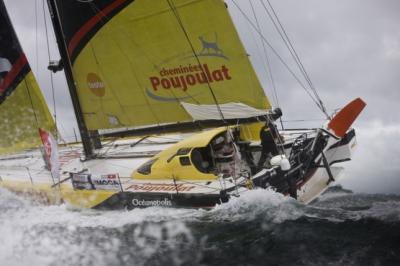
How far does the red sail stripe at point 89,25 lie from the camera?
35.9 feet

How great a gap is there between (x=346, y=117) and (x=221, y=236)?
3.43 metres

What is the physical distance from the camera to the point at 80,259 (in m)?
7.46

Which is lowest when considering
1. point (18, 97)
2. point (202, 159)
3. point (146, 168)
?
point (202, 159)

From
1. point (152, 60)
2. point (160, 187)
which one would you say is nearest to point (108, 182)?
point (160, 187)

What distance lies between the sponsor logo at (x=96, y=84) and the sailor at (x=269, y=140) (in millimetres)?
4416

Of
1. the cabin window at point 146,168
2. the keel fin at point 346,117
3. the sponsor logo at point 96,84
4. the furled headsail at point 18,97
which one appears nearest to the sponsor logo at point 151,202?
the cabin window at point 146,168

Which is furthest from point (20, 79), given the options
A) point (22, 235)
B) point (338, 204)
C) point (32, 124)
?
point (338, 204)

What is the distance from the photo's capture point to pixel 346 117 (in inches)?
358

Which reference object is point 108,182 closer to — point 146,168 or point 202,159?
point 146,168

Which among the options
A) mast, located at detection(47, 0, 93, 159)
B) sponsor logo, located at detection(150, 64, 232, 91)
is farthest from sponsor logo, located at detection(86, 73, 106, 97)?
sponsor logo, located at detection(150, 64, 232, 91)

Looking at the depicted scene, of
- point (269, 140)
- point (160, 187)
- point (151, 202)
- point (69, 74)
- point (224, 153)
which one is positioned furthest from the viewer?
point (69, 74)

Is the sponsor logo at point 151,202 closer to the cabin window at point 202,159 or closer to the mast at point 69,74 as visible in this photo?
the cabin window at point 202,159

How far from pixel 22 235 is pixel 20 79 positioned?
5.34 metres

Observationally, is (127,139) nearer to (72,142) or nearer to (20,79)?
(72,142)
